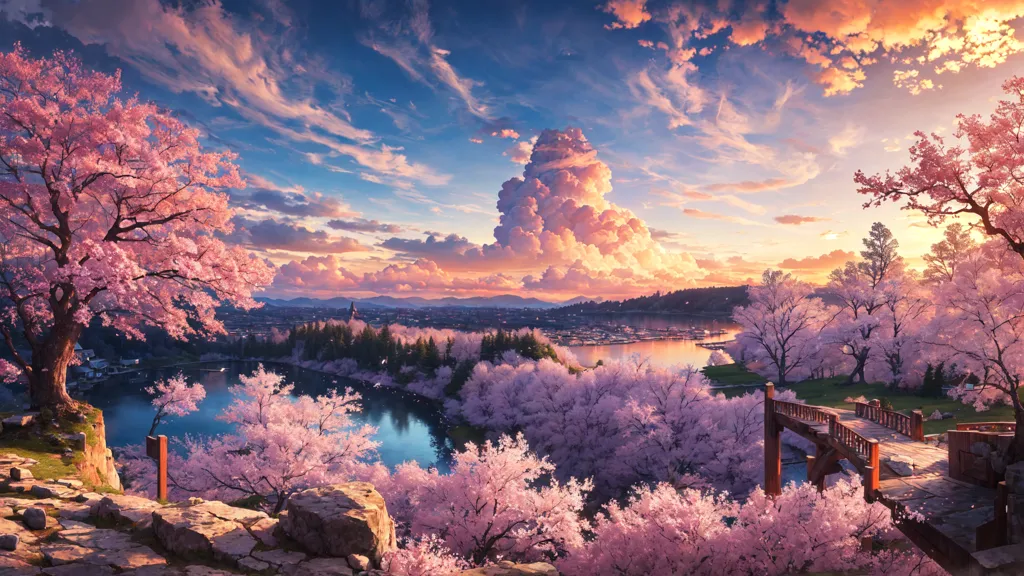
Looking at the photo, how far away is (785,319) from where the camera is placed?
46312mm

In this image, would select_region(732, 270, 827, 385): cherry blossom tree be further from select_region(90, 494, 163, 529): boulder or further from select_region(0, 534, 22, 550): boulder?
select_region(0, 534, 22, 550): boulder

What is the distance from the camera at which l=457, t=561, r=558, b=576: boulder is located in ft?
28.8

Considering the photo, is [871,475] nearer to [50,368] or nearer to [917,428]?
[917,428]

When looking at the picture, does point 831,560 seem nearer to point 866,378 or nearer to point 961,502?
point 961,502

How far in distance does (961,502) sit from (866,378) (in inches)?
1490

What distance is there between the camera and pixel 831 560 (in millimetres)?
12547

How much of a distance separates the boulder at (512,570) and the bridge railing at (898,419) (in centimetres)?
1392

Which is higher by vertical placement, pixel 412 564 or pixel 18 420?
pixel 18 420

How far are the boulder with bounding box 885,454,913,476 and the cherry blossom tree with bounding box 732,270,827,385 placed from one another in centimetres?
3322

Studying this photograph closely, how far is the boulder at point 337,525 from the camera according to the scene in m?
8.18

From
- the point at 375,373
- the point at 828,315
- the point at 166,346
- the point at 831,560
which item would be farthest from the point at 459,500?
the point at 166,346

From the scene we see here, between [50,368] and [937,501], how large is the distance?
21900 mm

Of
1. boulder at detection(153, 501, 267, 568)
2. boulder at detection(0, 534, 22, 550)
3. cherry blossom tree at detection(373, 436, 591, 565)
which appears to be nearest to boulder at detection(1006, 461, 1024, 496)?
cherry blossom tree at detection(373, 436, 591, 565)

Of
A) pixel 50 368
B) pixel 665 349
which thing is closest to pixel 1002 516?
pixel 50 368
